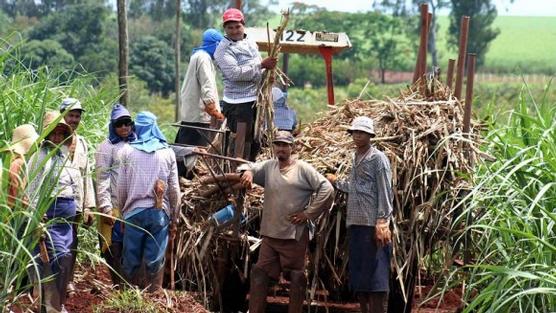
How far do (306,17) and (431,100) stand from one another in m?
43.5

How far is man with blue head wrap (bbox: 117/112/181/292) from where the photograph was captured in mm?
9453

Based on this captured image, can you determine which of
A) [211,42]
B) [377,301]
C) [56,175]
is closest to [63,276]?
[56,175]

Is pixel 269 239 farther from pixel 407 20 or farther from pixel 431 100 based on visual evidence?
pixel 407 20

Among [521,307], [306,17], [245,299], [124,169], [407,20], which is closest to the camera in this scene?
[521,307]

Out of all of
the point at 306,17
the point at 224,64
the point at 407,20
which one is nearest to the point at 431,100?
the point at 224,64

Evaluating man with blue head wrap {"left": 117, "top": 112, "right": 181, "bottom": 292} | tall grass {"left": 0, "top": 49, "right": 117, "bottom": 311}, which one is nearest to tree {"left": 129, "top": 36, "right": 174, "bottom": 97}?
tall grass {"left": 0, "top": 49, "right": 117, "bottom": 311}

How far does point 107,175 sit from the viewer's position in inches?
373

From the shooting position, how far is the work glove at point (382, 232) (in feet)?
31.0

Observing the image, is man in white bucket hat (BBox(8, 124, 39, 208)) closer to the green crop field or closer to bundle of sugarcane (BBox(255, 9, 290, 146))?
bundle of sugarcane (BBox(255, 9, 290, 146))

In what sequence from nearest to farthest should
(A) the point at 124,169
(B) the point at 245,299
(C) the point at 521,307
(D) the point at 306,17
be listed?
→ (C) the point at 521,307
(A) the point at 124,169
(B) the point at 245,299
(D) the point at 306,17

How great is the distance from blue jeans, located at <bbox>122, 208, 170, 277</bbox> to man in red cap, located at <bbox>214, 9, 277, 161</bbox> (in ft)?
4.59

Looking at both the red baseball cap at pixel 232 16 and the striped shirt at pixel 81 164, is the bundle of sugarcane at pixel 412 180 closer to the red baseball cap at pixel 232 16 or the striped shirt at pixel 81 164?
the red baseball cap at pixel 232 16

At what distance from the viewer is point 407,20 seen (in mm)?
66188

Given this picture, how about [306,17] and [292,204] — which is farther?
[306,17]
